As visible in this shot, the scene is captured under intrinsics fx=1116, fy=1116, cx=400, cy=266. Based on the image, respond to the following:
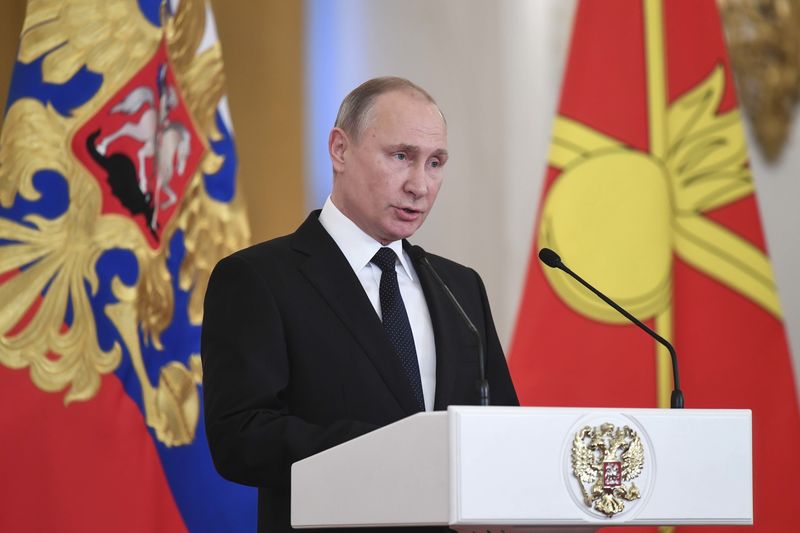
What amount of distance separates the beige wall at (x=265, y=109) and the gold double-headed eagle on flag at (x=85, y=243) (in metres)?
0.19

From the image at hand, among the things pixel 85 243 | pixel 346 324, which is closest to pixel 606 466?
pixel 346 324

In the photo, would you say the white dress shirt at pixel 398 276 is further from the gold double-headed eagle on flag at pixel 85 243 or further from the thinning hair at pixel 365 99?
the gold double-headed eagle on flag at pixel 85 243

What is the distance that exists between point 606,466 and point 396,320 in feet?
2.48

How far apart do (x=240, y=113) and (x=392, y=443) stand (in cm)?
219

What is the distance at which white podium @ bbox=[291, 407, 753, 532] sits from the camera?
1.55 metres

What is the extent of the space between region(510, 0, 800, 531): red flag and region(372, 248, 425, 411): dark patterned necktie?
1522mm

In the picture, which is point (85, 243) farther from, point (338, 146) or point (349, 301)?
point (349, 301)

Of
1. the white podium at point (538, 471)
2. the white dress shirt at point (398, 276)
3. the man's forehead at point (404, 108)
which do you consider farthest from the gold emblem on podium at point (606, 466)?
the man's forehead at point (404, 108)

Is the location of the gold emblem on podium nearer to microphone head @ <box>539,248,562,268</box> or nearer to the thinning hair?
microphone head @ <box>539,248,562,268</box>

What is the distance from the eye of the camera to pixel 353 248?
2430mm

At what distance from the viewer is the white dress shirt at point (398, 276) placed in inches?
91.8

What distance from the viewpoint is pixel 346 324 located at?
2236 mm

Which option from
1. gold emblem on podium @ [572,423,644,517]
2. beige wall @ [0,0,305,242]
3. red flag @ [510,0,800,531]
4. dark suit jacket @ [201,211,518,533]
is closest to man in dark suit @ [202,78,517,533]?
dark suit jacket @ [201,211,518,533]

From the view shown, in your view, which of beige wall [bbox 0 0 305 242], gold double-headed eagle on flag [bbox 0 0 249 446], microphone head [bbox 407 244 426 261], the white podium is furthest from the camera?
beige wall [bbox 0 0 305 242]
